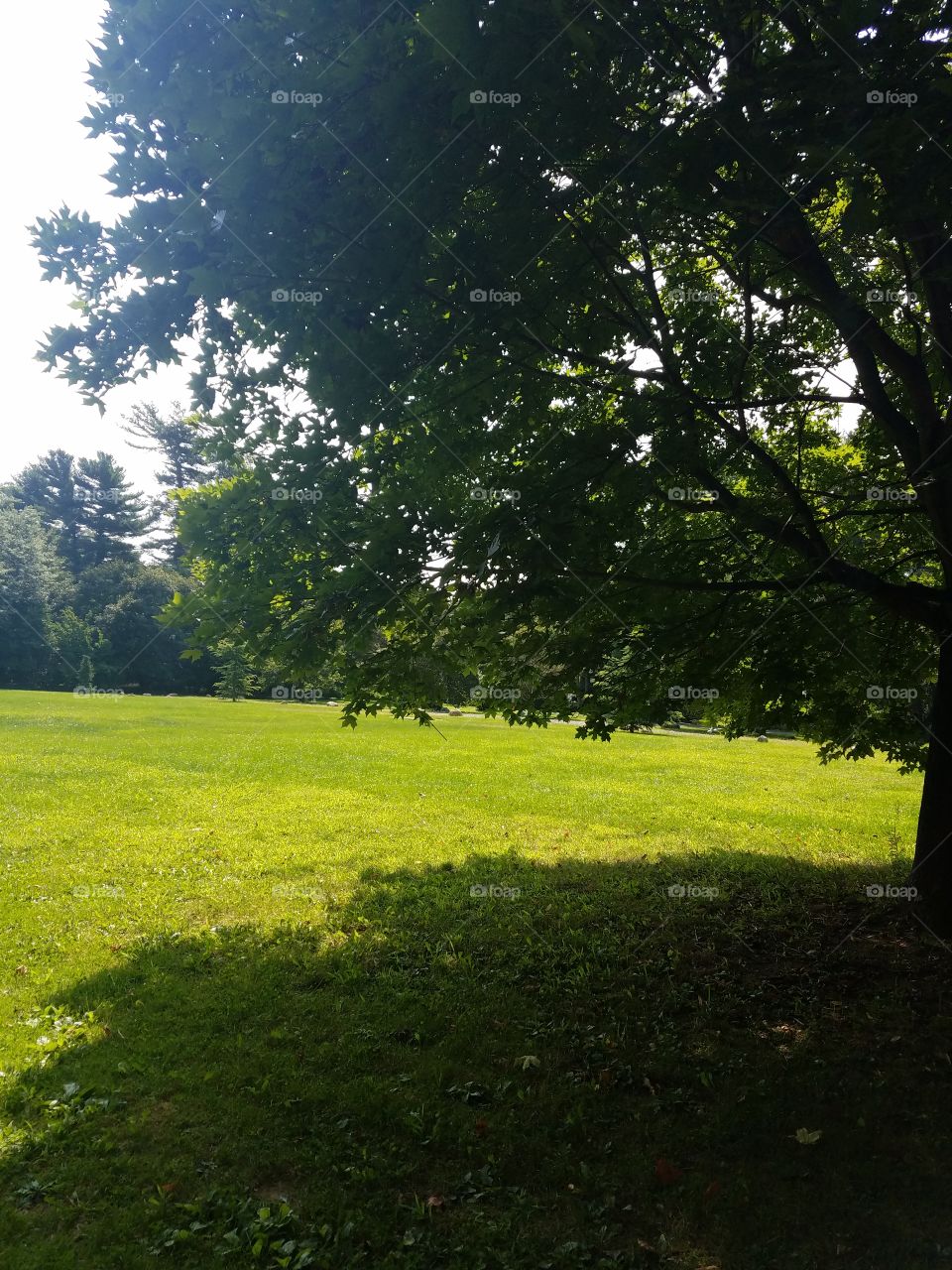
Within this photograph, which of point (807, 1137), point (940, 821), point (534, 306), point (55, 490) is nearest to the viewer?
point (807, 1137)

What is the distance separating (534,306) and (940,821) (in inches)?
213

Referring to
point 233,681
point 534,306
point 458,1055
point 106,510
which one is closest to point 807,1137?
point 458,1055

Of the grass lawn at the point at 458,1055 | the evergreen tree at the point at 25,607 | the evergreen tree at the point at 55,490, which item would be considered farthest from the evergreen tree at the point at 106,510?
the grass lawn at the point at 458,1055

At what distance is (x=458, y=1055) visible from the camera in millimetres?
4941

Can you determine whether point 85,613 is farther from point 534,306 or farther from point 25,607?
point 534,306

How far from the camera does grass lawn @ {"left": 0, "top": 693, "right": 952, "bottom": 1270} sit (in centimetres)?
344

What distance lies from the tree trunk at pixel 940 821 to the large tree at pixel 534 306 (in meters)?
0.03

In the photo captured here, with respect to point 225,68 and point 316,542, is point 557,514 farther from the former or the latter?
point 225,68

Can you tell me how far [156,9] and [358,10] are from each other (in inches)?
46.1

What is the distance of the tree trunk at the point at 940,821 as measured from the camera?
21.4 feet

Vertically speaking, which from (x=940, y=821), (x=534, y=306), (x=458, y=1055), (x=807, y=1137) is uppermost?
(x=534, y=306)

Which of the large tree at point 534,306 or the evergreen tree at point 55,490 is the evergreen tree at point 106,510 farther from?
the large tree at point 534,306

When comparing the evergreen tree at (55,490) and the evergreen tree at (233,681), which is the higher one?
the evergreen tree at (55,490)

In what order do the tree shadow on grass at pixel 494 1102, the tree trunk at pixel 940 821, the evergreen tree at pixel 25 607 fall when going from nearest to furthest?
the tree shadow on grass at pixel 494 1102 → the tree trunk at pixel 940 821 → the evergreen tree at pixel 25 607
